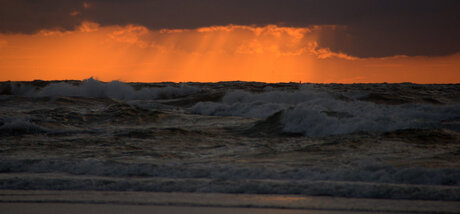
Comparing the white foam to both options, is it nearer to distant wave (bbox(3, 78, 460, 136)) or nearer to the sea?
the sea

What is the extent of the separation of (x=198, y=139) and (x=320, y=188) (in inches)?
219

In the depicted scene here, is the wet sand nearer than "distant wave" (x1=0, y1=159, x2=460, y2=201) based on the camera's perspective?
Yes

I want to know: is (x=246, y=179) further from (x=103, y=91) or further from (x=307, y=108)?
(x=103, y=91)

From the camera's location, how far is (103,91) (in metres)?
29.2

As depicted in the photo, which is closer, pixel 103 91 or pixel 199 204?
pixel 199 204

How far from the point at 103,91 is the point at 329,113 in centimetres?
1890

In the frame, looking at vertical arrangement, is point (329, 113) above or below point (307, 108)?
below

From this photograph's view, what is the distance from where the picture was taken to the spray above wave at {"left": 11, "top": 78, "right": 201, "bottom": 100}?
28.8 m

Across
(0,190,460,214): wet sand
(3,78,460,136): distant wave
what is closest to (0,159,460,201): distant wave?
(0,190,460,214): wet sand

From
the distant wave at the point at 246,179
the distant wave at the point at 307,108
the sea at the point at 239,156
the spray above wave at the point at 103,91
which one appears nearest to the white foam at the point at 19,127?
the sea at the point at 239,156

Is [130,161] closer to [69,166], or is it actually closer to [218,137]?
[69,166]

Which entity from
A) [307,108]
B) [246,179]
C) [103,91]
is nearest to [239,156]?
[246,179]

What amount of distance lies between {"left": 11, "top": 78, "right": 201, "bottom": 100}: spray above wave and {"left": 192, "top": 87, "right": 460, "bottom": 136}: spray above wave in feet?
17.4

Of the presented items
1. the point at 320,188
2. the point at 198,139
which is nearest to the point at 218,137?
the point at 198,139
